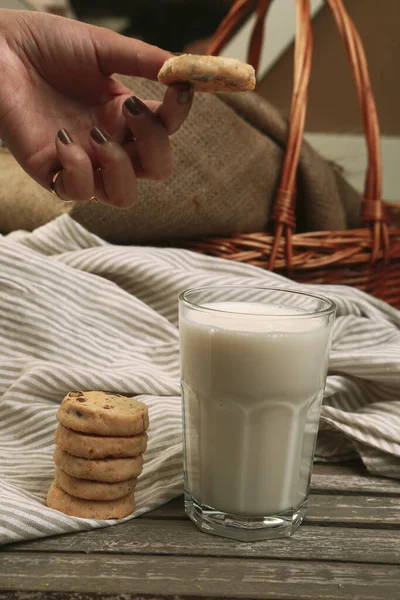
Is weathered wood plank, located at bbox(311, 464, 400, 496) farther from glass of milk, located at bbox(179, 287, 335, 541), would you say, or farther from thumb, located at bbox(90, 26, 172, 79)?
thumb, located at bbox(90, 26, 172, 79)

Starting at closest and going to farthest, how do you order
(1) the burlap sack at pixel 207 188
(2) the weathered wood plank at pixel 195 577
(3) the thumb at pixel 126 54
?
(2) the weathered wood plank at pixel 195 577
(3) the thumb at pixel 126 54
(1) the burlap sack at pixel 207 188

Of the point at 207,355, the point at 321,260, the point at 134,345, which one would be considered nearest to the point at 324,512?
the point at 207,355

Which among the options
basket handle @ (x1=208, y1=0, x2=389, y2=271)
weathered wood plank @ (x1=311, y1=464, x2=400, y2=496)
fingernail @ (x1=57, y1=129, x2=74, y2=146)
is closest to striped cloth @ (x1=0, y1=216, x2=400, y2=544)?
weathered wood plank @ (x1=311, y1=464, x2=400, y2=496)

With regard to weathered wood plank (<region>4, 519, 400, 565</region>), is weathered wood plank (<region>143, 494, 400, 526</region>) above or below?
below

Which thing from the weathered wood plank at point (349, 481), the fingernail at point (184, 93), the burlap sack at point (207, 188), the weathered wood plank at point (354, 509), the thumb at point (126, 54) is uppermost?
the thumb at point (126, 54)

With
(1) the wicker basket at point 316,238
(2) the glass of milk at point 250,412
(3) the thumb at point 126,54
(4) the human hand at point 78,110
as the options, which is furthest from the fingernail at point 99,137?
(1) the wicker basket at point 316,238

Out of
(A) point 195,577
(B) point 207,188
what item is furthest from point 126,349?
(A) point 195,577

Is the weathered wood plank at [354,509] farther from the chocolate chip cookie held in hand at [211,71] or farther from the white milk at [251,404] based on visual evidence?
the chocolate chip cookie held in hand at [211,71]
